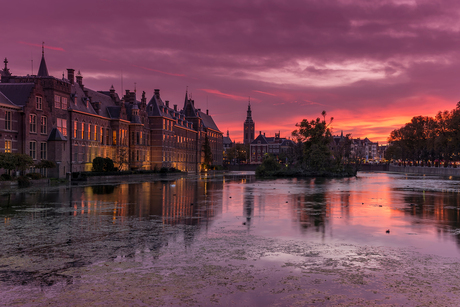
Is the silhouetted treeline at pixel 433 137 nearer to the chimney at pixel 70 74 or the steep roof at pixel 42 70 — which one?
the chimney at pixel 70 74

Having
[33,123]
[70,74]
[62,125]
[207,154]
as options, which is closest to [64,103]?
[62,125]

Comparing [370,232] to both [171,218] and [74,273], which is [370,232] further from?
[74,273]

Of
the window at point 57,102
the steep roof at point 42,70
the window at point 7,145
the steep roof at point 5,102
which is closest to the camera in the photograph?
the steep roof at point 5,102

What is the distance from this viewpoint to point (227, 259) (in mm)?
11070

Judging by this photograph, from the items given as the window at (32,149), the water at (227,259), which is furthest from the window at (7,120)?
the water at (227,259)

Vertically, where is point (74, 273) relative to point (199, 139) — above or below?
below

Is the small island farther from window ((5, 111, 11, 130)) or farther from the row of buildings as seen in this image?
window ((5, 111, 11, 130))

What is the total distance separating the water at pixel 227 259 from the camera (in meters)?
8.29

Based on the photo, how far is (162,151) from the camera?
89125mm

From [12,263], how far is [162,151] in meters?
79.1

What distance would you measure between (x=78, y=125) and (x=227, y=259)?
188 feet

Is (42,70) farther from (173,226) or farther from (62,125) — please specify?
(173,226)

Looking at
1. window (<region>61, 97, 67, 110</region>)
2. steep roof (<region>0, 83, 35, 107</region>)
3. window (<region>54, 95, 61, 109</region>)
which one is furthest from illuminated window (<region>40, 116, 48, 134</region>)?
window (<region>61, 97, 67, 110</region>)

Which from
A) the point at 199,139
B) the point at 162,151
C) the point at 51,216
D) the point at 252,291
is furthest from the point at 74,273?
the point at 199,139
